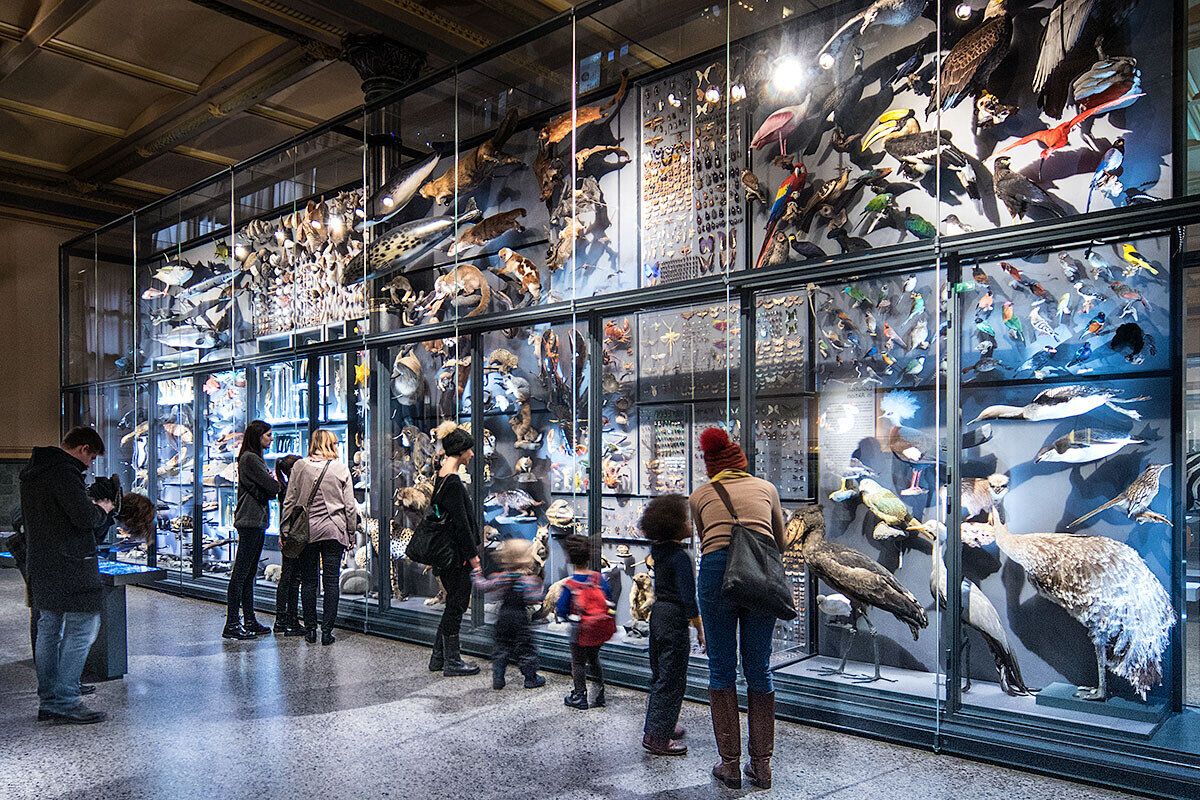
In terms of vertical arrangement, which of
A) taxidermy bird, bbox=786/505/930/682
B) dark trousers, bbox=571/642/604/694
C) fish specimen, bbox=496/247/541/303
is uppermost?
fish specimen, bbox=496/247/541/303

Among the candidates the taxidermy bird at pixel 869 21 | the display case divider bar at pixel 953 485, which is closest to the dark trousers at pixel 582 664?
the display case divider bar at pixel 953 485

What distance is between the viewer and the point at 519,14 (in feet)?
26.2

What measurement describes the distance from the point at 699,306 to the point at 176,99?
830cm

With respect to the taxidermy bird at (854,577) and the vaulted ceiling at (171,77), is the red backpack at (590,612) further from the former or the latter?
the vaulted ceiling at (171,77)

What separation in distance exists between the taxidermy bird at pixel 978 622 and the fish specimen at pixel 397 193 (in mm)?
4592

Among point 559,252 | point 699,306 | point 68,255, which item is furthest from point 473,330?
point 68,255

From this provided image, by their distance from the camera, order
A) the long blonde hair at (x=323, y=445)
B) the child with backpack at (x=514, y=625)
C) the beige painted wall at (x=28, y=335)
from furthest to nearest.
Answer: the beige painted wall at (x=28, y=335), the long blonde hair at (x=323, y=445), the child with backpack at (x=514, y=625)

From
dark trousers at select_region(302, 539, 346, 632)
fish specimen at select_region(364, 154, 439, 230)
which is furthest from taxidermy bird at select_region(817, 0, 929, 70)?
dark trousers at select_region(302, 539, 346, 632)

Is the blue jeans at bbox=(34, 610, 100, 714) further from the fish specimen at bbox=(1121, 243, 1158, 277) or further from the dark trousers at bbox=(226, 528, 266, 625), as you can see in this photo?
the fish specimen at bbox=(1121, 243, 1158, 277)

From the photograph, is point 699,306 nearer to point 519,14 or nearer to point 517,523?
point 517,523

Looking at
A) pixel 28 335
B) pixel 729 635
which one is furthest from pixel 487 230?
pixel 28 335

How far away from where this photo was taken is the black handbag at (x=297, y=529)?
20.9ft

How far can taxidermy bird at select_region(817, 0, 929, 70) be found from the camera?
4.51 meters

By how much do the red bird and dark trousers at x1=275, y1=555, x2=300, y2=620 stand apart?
18.1 feet
